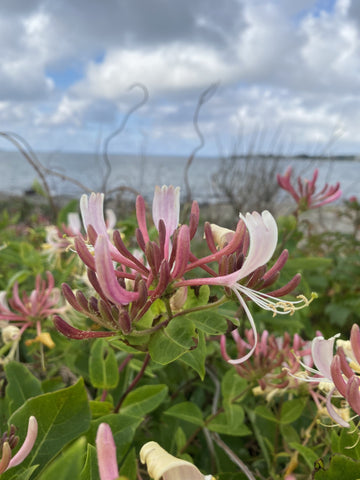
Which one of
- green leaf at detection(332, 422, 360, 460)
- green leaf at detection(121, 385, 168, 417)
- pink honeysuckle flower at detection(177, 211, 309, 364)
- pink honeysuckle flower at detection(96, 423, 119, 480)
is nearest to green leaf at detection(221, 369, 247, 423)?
green leaf at detection(121, 385, 168, 417)

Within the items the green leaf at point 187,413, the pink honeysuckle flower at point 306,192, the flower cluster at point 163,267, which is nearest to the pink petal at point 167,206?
the flower cluster at point 163,267

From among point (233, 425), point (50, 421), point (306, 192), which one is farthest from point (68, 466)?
point (306, 192)

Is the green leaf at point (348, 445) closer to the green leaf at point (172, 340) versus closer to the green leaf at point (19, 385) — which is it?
the green leaf at point (172, 340)

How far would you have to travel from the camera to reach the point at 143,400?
27.1 inches

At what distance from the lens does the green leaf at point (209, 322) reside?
1.53 feet

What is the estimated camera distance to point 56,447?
483 millimetres

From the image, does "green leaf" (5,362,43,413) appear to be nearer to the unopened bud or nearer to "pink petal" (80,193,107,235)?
the unopened bud

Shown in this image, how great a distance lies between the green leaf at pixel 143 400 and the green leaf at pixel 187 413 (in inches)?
3.8

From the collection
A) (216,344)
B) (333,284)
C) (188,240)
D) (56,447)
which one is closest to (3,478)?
(56,447)

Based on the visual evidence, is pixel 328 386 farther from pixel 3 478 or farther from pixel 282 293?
pixel 3 478

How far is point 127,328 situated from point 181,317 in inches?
2.7

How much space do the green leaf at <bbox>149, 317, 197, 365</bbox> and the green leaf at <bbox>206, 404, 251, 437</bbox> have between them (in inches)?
15.3

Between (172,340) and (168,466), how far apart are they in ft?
0.54

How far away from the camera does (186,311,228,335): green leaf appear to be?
0.47 m
